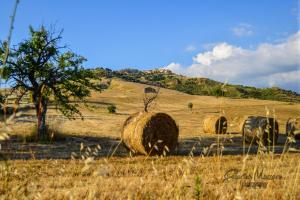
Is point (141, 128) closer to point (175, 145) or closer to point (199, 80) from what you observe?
point (175, 145)

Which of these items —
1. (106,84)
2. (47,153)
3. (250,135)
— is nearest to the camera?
(47,153)

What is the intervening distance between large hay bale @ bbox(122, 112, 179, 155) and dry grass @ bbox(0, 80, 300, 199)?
1.89ft

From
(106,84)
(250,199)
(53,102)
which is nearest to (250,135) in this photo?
(53,102)

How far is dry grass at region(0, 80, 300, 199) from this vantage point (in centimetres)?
387

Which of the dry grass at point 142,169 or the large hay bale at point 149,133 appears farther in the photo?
the large hay bale at point 149,133

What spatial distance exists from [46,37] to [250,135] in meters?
11.6

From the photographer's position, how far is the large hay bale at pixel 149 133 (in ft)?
60.7

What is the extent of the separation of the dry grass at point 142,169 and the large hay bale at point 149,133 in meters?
0.58

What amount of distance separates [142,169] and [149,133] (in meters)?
6.72

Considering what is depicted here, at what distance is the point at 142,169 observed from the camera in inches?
473

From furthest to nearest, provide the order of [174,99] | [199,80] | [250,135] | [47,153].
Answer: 1. [199,80]
2. [174,99]
3. [250,135]
4. [47,153]

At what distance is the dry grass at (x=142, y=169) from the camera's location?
12.7 feet

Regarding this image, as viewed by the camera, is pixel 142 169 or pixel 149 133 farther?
pixel 149 133

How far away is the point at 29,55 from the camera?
24.7 m
